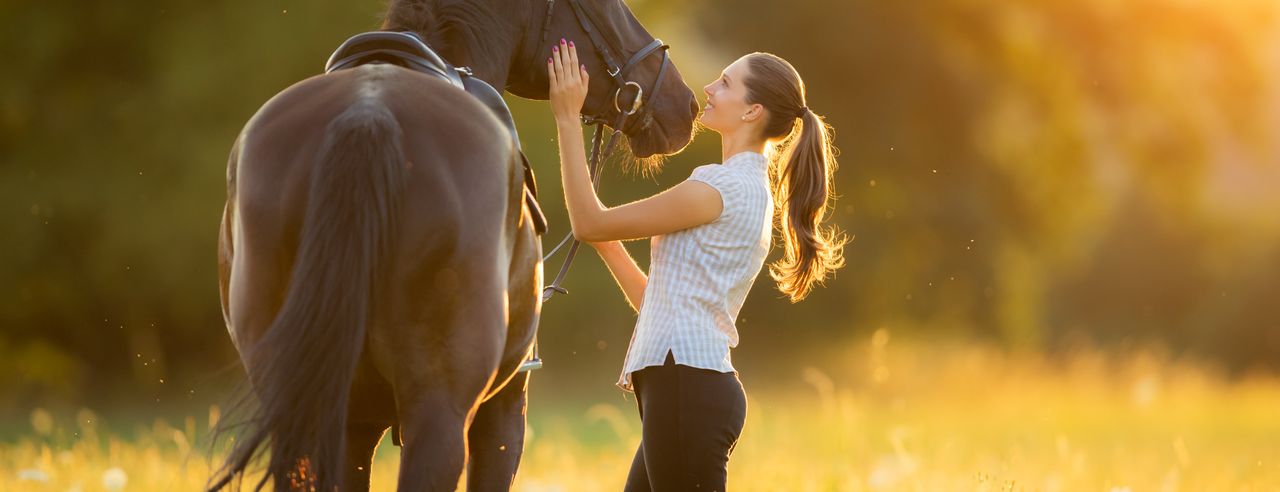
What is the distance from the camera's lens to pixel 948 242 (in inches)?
676

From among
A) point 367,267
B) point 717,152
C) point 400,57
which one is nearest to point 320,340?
point 367,267

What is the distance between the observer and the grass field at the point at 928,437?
579cm

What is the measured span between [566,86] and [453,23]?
415 mm

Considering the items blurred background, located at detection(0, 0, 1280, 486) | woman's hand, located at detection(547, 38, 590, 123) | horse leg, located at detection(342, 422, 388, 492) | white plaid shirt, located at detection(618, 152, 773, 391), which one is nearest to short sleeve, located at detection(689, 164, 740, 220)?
white plaid shirt, located at detection(618, 152, 773, 391)

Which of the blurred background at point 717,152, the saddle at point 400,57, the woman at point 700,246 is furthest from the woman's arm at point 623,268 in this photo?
the blurred background at point 717,152

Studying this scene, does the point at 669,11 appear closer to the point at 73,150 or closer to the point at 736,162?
→ the point at 73,150

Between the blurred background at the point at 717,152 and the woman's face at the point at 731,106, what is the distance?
676 centimetres

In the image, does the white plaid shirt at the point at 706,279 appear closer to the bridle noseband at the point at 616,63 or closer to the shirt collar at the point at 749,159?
the shirt collar at the point at 749,159

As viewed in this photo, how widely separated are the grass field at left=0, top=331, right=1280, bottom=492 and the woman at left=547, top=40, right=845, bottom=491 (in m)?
1.18

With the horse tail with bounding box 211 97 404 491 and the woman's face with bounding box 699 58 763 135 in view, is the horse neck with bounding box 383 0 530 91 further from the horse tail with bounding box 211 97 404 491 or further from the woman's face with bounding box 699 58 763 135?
the horse tail with bounding box 211 97 404 491

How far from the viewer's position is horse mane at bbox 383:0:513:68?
3.84 meters

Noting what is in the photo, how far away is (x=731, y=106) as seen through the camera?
3920mm

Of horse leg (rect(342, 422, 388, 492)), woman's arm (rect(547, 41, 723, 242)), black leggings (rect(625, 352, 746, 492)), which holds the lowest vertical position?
horse leg (rect(342, 422, 388, 492))

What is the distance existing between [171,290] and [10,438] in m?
2.61
